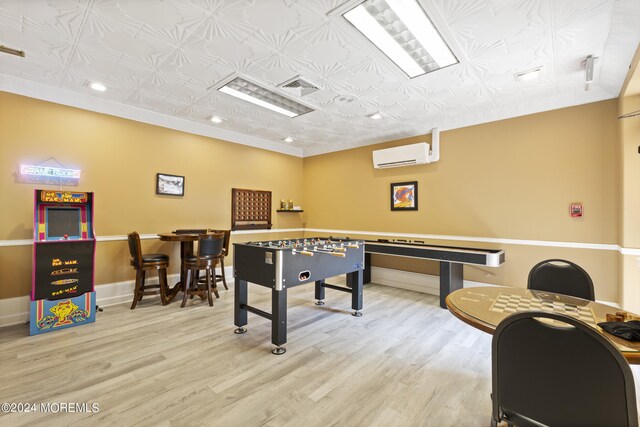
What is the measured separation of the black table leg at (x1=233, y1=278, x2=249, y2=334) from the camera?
3242 millimetres

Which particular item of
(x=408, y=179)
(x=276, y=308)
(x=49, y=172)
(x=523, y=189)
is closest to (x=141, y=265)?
(x=49, y=172)

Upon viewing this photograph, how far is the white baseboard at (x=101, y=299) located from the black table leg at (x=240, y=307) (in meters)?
2.15

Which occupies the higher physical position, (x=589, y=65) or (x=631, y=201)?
(x=589, y=65)

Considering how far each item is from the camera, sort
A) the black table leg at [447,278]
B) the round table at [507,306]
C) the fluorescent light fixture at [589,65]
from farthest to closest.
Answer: the black table leg at [447,278] < the fluorescent light fixture at [589,65] < the round table at [507,306]

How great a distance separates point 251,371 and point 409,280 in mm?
3533

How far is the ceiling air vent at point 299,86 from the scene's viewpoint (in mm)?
3389

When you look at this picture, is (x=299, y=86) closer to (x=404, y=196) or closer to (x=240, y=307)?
(x=240, y=307)

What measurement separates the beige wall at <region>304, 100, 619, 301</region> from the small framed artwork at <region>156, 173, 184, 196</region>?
3.69m

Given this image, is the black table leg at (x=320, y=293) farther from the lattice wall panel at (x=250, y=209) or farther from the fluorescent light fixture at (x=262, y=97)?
the fluorescent light fixture at (x=262, y=97)

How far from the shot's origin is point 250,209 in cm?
596

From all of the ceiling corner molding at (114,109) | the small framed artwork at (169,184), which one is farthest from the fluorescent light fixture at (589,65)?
the small framed artwork at (169,184)

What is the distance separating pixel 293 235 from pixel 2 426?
5.30 meters

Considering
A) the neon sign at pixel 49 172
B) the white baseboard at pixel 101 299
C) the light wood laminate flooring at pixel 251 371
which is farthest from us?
the neon sign at pixel 49 172

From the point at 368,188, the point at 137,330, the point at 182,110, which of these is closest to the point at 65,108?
the point at 182,110
